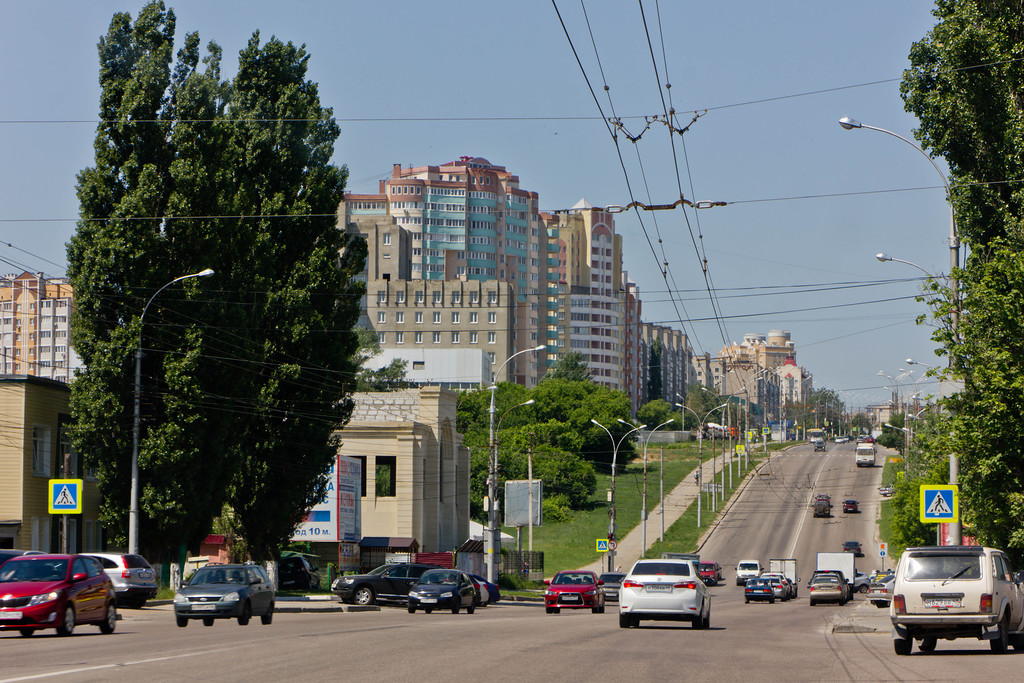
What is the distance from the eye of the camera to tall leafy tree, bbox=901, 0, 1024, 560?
25203 mm

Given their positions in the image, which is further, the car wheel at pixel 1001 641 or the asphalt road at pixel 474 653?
the car wheel at pixel 1001 641

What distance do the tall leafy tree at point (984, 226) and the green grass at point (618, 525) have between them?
52.9 m

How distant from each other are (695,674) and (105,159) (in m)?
29.3

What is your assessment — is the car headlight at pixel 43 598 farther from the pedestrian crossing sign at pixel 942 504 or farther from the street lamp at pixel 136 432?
the pedestrian crossing sign at pixel 942 504

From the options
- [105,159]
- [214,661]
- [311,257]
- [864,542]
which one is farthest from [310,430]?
[864,542]

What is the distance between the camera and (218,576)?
2631cm

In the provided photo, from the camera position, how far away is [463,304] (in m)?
A: 170

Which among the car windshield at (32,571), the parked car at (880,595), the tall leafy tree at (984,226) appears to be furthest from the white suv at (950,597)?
the parked car at (880,595)

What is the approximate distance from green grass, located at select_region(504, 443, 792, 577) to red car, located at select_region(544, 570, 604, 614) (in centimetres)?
3755

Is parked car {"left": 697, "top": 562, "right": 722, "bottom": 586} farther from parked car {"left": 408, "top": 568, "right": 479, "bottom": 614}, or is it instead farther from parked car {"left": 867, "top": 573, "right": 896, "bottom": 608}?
parked car {"left": 408, "top": 568, "right": 479, "bottom": 614}

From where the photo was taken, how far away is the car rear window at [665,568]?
2575 cm

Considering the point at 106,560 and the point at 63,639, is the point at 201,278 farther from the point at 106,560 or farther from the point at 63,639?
the point at 63,639

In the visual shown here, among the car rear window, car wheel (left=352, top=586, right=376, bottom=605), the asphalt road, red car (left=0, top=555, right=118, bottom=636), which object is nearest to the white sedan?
the car rear window

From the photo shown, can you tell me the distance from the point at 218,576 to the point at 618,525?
76.0 metres
